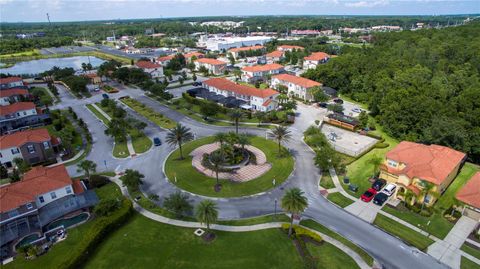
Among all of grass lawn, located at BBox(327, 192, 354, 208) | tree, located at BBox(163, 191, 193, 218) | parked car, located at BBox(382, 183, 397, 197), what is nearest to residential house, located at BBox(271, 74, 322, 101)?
parked car, located at BBox(382, 183, 397, 197)

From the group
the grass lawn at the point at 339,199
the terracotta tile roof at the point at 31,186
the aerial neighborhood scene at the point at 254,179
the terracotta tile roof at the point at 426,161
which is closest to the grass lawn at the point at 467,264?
the aerial neighborhood scene at the point at 254,179

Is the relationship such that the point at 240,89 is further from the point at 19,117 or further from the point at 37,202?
the point at 37,202

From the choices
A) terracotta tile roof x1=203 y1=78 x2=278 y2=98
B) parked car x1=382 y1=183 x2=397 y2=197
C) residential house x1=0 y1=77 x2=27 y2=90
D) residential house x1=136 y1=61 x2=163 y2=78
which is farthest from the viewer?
residential house x1=136 y1=61 x2=163 y2=78

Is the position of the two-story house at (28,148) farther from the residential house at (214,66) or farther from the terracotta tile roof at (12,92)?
the residential house at (214,66)

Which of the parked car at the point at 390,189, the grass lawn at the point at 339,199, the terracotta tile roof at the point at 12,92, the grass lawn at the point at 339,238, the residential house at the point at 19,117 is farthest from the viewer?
the terracotta tile roof at the point at 12,92

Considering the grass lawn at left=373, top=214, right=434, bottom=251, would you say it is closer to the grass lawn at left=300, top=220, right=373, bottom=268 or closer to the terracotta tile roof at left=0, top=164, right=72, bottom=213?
the grass lawn at left=300, top=220, right=373, bottom=268
